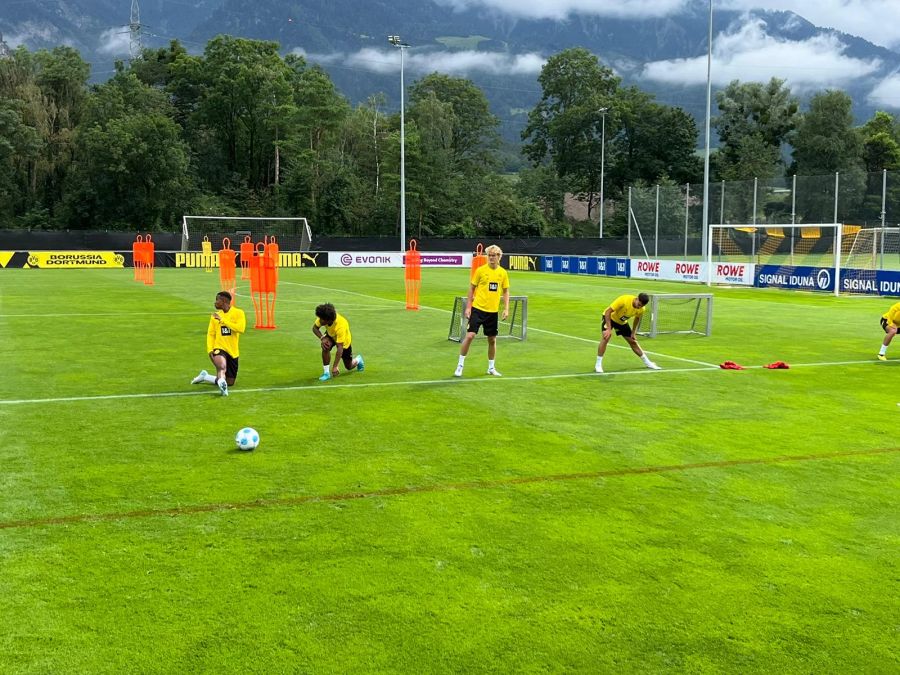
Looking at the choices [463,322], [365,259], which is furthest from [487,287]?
[365,259]

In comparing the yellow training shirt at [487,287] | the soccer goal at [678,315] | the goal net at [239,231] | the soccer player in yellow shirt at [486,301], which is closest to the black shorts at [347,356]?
the soccer player in yellow shirt at [486,301]

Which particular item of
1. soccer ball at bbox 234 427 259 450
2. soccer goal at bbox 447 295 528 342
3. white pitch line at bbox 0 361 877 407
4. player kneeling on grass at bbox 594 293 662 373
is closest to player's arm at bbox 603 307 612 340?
player kneeling on grass at bbox 594 293 662 373

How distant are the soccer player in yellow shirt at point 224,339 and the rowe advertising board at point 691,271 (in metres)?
31.0

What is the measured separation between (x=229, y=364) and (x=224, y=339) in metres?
0.37

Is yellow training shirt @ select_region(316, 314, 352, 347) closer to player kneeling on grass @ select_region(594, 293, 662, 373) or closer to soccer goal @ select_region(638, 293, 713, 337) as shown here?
player kneeling on grass @ select_region(594, 293, 662, 373)

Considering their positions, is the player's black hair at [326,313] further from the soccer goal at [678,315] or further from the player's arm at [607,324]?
the soccer goal at [678,315]

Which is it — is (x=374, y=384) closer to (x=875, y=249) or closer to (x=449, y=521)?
(x=449, y=521)

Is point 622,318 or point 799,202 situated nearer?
point 622,318

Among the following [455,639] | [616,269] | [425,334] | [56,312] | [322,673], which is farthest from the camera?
[616,269]

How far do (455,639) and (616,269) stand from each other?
45166 millimetres

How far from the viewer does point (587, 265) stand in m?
51.8

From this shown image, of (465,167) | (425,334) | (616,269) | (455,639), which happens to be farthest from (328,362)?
(465,167)

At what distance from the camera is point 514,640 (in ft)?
16.3

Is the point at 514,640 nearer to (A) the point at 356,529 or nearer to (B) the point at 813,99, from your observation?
(A) the point at 356,529
